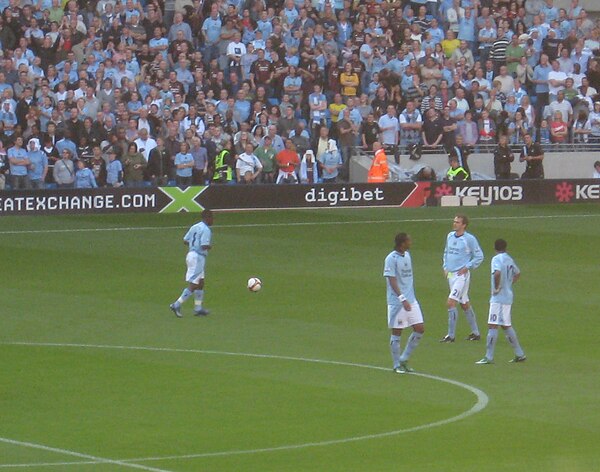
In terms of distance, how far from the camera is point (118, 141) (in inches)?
1544

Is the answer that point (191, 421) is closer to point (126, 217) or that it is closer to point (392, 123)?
point (126, 217)

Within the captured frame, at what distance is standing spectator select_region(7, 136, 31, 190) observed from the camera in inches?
1486

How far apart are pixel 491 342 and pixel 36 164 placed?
2035cm

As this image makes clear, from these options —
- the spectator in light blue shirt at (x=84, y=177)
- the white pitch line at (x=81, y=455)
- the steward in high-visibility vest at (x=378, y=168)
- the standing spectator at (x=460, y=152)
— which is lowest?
the white pitch line at (x=81, y=455)

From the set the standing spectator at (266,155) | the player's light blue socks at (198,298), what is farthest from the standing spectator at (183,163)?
the player's light blue socks at (198,298)

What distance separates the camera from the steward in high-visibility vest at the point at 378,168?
4084cm

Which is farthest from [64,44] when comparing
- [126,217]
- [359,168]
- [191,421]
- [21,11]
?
[191,421]

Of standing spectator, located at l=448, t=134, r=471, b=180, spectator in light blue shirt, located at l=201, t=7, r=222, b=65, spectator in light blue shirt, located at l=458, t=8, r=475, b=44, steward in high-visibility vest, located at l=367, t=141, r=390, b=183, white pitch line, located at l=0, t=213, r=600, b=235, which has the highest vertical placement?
spectator in light blue shirt, located at l=458, t=8, r=475, b=44

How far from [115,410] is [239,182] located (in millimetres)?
23582

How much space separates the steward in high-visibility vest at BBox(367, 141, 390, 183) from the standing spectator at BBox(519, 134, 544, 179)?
15.9 feet

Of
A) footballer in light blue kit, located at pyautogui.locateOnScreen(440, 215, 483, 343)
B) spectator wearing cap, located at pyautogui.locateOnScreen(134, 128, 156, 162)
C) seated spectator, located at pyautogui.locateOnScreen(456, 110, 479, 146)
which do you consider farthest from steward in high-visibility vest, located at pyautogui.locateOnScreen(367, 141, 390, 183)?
footballer in light blue kit, located at pyautogui.locateOnScreen(440, 215, 483, 343)

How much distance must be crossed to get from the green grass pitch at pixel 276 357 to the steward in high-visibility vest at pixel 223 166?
10.4ft

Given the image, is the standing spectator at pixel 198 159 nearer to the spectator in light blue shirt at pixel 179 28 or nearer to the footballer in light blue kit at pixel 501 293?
the spectator in light blue shirt at pixel 179 28

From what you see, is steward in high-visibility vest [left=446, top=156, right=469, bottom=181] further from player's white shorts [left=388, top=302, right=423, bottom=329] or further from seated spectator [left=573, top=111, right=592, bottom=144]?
player's white shorts [left=388, top=302, right=423, bottom=329]
